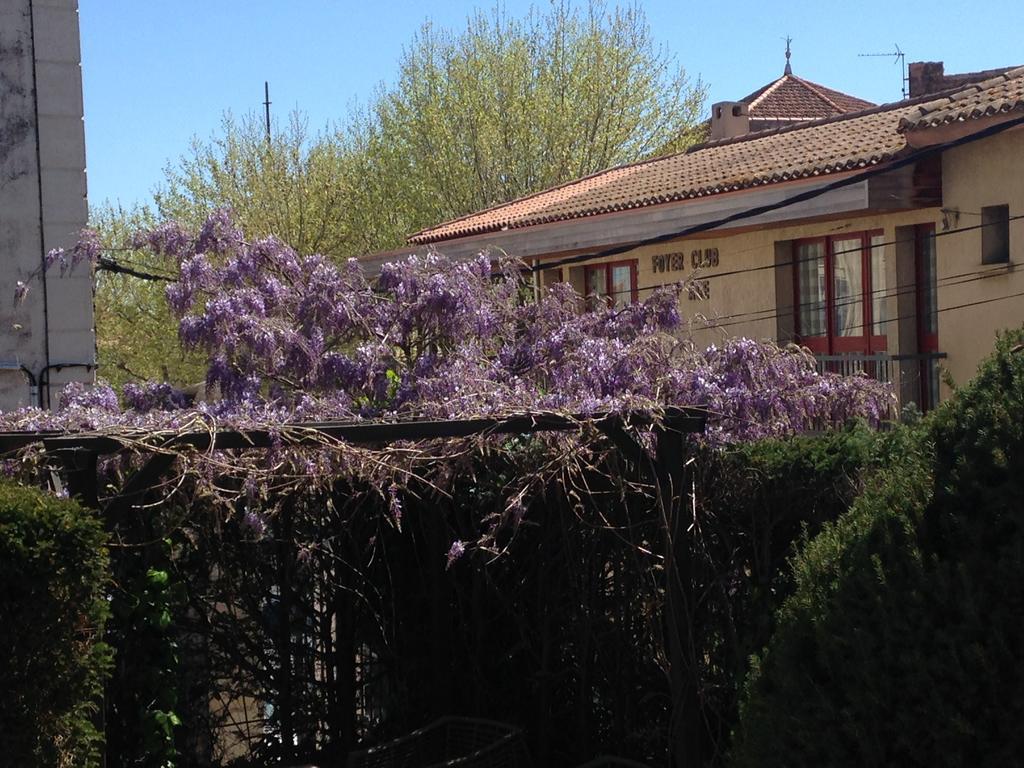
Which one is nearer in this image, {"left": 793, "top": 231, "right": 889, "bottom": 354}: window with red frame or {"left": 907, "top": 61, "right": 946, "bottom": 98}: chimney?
{"left": 793, "top": 231, "right": 889, "bottom": 354}: window with red frame

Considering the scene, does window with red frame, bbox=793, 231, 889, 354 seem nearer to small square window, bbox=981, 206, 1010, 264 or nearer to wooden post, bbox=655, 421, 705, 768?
small square window, bbox=981, 206, 1010, 264

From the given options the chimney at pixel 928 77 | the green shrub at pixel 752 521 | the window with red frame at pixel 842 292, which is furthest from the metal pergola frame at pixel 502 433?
the chimney at pixel 928 77

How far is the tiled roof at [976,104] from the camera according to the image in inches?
577

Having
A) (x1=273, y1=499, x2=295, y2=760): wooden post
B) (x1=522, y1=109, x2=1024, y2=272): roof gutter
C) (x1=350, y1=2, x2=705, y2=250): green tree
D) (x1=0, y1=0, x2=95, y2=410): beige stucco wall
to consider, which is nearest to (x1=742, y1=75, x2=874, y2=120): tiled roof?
(x1=350, y1=2, x2=705, y2=250): green tree

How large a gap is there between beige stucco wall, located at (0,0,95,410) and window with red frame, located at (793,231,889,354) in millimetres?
10003

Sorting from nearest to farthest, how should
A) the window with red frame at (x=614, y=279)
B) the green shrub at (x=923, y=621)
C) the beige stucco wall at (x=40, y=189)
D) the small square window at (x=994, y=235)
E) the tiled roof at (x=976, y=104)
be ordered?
the green shrub at (x=923, y=621), the beige stucco wall at (x=40, y=189), the tiled roof at (x=976, y=104), the small square window at (x=994, y=235), the window with red frame at (x=614, y=279)

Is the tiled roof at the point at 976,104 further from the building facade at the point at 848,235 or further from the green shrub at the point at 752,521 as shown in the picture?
the green shrub at the point at 752,521

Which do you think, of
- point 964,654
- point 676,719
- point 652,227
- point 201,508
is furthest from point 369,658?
point 652,227

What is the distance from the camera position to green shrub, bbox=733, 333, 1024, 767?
9.23 ft

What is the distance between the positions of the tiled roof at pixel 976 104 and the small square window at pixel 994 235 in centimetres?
127

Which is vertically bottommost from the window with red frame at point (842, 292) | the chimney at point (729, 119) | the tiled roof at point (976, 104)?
the window with red frame at point (842, 292)

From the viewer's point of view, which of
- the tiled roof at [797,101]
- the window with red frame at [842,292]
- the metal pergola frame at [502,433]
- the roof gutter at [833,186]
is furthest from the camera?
the tiled roof at [797,101]

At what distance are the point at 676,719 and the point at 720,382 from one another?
3.59 m

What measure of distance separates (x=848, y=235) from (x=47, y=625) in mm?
14908
